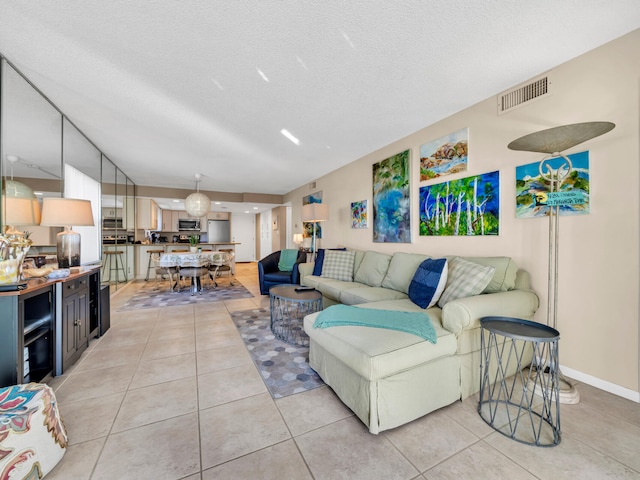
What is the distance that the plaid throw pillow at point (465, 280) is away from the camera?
2.02m

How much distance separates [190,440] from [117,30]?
2.59 metres

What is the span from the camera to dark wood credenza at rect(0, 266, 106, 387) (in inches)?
59.9

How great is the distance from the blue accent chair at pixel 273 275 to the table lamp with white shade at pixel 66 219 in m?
2.55

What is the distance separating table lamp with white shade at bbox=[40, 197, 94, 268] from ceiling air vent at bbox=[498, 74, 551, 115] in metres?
4.01

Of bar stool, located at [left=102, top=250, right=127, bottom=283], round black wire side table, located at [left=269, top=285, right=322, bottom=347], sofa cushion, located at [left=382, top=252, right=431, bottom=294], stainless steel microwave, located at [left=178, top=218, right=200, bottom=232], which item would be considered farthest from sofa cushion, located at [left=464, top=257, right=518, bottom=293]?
stainless steel microwave, located at [left=178, top=218, right=200, bottom=232]

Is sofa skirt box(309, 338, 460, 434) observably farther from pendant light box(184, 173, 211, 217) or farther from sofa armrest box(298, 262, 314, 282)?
pendant light box(184, 173, 211, 217)

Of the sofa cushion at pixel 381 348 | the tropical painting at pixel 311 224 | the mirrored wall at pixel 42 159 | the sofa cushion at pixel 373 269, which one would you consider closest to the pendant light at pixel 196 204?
the mirrored wall at pixel 42 159

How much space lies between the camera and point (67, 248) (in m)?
2.66

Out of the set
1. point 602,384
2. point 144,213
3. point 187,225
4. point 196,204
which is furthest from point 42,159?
point 187,225

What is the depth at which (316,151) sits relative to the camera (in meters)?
4.11

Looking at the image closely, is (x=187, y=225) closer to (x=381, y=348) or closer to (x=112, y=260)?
(x=112, y=260)

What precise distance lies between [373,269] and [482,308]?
1.73 m

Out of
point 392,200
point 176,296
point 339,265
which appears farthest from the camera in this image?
point 176,296

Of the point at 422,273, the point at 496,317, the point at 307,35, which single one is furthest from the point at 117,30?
the point at 496,317
